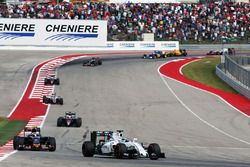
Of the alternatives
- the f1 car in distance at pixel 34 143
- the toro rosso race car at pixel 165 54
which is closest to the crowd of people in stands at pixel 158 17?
the toro rosso race car at pixel 165 54

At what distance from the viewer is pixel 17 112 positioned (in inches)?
1556

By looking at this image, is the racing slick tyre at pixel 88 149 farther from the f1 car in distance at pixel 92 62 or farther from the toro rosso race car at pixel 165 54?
the toro rosso race car at pixel 165 54

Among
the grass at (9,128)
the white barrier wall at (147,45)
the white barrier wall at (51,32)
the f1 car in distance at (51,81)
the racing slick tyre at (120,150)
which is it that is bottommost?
the grass at (9,128)

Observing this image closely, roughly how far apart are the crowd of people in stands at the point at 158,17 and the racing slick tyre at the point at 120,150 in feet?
148

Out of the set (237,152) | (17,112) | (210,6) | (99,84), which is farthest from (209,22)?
(237,152)

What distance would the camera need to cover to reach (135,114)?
39812 mm

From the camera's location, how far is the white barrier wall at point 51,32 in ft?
213

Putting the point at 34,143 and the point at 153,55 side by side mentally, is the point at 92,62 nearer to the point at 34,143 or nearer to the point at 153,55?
the point at 153,55

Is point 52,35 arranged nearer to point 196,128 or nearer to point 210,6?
point 210,6

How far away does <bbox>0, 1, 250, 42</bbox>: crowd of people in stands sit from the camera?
6962cm

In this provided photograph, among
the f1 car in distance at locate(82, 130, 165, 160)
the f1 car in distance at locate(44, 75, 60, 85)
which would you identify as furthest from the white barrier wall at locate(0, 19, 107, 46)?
the f1 car in distance at locate(82, 130, 165, 160)

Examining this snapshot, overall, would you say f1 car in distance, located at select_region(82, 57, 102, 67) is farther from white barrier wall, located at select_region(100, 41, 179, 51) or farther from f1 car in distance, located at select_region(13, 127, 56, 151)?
f1 car in distance, located at select_region(13, 127, 56, 151)

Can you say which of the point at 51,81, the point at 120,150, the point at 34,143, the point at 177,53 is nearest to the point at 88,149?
the point at 120,150

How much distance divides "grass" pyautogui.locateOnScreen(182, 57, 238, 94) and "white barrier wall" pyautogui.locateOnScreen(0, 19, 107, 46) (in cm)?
894
